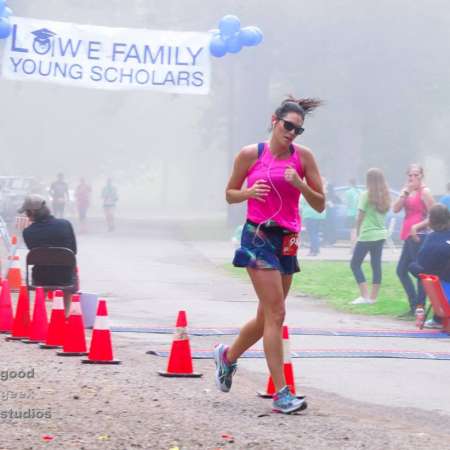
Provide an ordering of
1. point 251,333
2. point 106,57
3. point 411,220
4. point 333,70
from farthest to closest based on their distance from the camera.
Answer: point 333,70 < point 106,57 < point 411,220 < point 251,333

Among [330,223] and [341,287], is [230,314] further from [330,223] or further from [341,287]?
[330,223]

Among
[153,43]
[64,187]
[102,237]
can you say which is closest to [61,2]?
[64,187]

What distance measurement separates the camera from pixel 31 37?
16938 mm

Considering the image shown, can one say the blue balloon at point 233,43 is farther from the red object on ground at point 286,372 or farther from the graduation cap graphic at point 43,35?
the red object on ground at point 286,372

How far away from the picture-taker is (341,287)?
18828mm

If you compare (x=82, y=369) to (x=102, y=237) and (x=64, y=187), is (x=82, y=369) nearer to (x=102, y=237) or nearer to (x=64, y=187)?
(x=102, y=237)

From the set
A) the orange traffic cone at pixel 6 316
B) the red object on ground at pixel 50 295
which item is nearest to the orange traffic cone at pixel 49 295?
the red object on ground at pixel 50 295

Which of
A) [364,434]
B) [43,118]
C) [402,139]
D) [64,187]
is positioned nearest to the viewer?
[364,434]

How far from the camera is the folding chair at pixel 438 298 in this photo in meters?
12.7

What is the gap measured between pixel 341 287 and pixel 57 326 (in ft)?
29.2

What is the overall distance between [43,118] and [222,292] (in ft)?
211

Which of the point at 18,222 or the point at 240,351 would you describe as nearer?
the point at 240,351

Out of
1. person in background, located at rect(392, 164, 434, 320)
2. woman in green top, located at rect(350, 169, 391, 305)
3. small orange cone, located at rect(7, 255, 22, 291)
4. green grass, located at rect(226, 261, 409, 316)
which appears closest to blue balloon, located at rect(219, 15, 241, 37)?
woman in green top, located at rect(350, 169, 391, 305)

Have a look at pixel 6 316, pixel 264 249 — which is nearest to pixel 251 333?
pixel 264 249
